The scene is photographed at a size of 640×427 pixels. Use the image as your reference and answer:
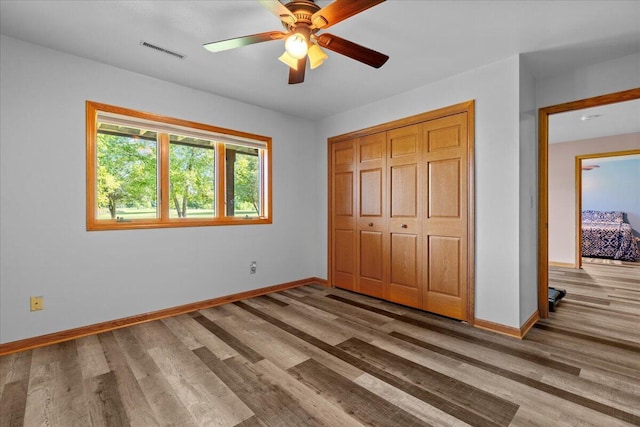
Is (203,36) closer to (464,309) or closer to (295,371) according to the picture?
(295,371)

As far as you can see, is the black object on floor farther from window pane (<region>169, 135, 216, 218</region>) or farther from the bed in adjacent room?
the bed in adjacent room

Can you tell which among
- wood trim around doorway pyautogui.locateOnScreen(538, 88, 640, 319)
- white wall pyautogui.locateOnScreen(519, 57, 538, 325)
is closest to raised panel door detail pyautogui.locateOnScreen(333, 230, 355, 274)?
white wall pyautogui.locateOnScreen(519, 57, 538, 325)

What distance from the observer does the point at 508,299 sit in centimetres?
266

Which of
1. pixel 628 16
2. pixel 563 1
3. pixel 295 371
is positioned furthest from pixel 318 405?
pixel 628 16

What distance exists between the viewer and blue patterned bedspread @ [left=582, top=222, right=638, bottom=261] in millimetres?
6500

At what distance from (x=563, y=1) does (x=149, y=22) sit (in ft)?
9.51

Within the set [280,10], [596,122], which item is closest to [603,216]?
[596,122]

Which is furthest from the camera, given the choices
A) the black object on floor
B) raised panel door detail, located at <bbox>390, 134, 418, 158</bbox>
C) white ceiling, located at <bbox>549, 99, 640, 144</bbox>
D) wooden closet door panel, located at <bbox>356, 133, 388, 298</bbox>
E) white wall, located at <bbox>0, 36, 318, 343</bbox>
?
white ceiling, located at <bbox>549, 99, 640, 144</bbox>

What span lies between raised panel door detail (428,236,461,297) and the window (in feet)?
7.22

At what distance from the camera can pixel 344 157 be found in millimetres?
4195

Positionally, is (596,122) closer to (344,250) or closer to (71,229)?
(344,250)

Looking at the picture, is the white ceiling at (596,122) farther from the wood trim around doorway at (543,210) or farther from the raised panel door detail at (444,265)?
the raised panel door detail at (444,265)

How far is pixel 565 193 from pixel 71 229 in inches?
309

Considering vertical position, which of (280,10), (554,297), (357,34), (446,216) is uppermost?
(357,34)
